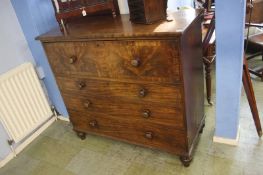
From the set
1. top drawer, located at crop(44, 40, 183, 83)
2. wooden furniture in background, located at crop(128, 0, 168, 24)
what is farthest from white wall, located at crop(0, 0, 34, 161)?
wooden furniture in background, located at crop(128, 0, 168, 24)

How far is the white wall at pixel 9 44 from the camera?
1.83 m

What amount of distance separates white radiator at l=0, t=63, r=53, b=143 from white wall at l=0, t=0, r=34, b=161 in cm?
7

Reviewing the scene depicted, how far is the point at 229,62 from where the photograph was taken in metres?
1.42

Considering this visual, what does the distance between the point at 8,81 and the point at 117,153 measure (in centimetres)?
105

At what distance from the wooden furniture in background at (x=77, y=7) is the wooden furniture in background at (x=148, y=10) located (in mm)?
322

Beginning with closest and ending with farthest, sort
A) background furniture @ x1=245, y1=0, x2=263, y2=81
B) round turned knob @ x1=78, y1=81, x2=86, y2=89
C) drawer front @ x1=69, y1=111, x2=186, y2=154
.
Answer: drawer front @ x1=69, y1=111, x2=186, y2=154 → round turned knob @ x1=78, y1=81, x2=86, y2=89 → background furniture @ x1=245, y1=0, x2=263, y2=81

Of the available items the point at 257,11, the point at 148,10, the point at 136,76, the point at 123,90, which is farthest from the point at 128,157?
the point at 257,11

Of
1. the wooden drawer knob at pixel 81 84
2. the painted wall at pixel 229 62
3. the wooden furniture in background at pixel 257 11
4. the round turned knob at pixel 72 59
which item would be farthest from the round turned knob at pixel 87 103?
the wooden furniture in background at pixel 257 11

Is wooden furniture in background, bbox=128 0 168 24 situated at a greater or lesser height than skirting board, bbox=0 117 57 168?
greater

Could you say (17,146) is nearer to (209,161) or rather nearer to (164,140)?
(164,140)

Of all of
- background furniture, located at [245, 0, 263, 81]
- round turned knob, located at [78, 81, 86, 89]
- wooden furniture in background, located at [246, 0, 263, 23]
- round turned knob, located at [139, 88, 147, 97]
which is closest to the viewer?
round turned knob, located at [139, 88, 147, 97]

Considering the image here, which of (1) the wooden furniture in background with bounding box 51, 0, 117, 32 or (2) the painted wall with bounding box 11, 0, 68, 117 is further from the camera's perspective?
(2) the painted wall with bounding box 11, 0, 68, 117

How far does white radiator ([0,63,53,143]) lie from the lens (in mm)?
1849

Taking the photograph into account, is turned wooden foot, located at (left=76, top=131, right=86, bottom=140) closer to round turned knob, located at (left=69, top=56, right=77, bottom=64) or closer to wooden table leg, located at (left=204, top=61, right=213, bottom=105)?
round turned knob, located at (left=69, top=56, right=77, bottom=64)
